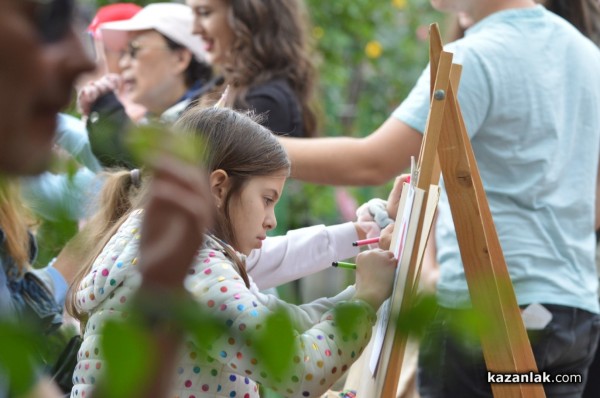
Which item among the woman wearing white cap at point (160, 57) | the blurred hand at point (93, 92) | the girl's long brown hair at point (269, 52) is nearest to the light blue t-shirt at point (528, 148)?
the girl's long brown hair at point (269, 52)

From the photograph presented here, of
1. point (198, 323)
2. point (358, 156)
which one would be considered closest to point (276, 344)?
point (198, 323)

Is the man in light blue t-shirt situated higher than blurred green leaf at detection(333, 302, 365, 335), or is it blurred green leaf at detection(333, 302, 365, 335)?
blurred green leaf at detection(333, 302, 365, 335)

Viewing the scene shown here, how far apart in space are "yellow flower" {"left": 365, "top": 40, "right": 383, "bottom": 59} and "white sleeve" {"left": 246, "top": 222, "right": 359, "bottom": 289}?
419 cm

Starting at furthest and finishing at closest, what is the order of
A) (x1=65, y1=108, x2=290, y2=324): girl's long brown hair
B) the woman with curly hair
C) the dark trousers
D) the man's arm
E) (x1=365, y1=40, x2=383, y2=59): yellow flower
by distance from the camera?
1. (x1=365, y1=40, x2=383, y2=59): yellow flower
2. the woman with curly hair
3. the man's arm
4. the dark trousers
5. (x1=65, y1=108, x2=290, y2=324): girl's long brown hair

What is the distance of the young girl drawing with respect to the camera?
1522 millimetres

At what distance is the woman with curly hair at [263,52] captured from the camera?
118 inches

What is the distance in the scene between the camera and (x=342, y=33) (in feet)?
20.2

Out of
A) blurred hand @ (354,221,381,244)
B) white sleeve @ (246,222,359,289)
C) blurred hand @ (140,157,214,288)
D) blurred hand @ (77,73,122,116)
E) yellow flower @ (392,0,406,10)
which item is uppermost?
blurred hand @ (140,157,214,288)

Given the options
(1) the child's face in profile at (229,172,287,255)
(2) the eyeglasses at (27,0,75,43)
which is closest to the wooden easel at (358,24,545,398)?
(1) the child's face in profile at (229,172,287,255)

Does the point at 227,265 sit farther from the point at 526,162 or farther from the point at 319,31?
the point at 319,31

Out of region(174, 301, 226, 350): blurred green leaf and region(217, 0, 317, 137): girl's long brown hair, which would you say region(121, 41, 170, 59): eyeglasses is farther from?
region(174, 301, 226, 350): blurred green leaf

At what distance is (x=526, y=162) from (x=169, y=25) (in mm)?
1699

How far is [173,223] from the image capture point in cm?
70

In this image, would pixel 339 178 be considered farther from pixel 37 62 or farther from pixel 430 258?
pixel 37 62
